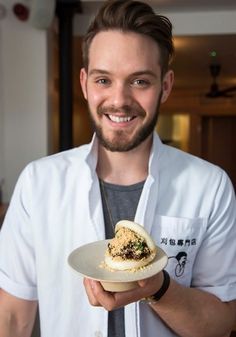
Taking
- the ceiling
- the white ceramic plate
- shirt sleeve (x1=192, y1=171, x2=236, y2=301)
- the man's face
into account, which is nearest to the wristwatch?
the white ceramic plate

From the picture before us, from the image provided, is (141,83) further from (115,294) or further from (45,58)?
(45,58)

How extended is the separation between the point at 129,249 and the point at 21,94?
1.90 meters

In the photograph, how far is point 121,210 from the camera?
967 mm

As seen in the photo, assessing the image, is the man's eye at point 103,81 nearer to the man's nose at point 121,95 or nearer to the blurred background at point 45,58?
the man's nose at point 121,95

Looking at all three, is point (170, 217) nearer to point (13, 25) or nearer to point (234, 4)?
point (13, 25)

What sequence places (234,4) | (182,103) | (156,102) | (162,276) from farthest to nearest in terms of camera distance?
(182,103) < (234,4) < (156,102) < (162,276)

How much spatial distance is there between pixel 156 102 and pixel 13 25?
1797 millimetres

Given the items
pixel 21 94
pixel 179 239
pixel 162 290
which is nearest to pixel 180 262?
pixel 179 239

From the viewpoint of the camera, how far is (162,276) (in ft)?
2.57

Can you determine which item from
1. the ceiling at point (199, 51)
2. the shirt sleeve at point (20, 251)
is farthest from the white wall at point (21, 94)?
the shirt sleeve at point (20, 251)

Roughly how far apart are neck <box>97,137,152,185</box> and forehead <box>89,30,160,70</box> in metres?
0.20

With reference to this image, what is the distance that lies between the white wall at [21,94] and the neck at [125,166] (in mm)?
1541

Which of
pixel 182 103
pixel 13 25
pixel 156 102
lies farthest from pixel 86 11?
pixel 182 103

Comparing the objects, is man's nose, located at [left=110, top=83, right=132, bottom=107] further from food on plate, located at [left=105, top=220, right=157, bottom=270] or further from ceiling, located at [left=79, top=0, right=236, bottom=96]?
ceiling, located at [left=79, top=0, right=236, bottom=96]
